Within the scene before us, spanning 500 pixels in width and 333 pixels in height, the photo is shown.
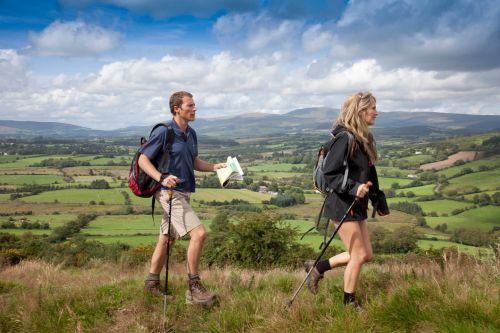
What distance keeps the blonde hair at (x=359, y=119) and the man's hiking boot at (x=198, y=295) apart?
232 centimetres

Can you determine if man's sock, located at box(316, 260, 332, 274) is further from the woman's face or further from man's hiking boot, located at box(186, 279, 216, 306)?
the woman's face

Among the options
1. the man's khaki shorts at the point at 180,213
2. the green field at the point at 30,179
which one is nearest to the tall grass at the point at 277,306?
the man's khaki shorts at the point at 180,213

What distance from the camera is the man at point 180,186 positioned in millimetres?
5016

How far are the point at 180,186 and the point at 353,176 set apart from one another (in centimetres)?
205

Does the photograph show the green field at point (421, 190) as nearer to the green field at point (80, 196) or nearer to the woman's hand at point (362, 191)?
the green field at point (80, 196)

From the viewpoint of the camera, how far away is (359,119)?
180 inches

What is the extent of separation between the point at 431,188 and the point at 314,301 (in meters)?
73.7

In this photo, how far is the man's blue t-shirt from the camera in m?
5.11

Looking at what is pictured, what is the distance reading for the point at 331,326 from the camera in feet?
12.3

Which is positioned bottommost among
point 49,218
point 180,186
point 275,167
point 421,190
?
point 421,190

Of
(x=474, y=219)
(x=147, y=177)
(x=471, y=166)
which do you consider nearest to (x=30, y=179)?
(x=474, y=219)

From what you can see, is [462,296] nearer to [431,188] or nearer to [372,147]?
[372,147]

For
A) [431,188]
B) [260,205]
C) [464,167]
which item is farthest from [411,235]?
[464,167]

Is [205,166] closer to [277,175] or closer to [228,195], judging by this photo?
[228,195]
